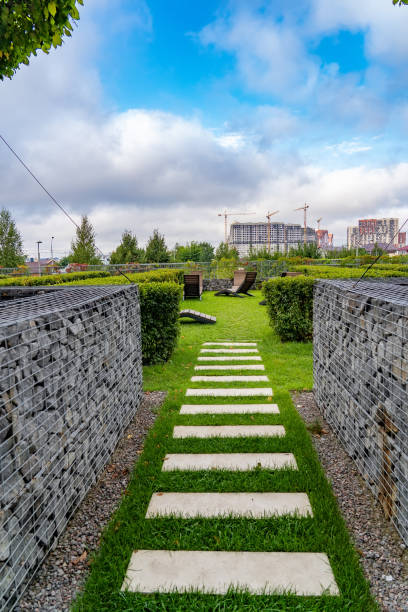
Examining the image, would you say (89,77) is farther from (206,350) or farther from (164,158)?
(164,158)

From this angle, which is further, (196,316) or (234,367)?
(196,316)

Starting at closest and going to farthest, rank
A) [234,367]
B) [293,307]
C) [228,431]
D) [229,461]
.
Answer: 1. [229,461]
2. [228,431]
3. [234,367]
4. [293,307]

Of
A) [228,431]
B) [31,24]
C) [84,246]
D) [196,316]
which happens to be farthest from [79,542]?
[84,246]

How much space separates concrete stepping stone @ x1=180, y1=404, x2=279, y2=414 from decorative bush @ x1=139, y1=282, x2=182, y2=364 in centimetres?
198

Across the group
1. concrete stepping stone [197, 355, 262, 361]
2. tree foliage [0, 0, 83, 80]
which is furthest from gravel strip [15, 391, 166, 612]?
tree foliage [0, 0, 83, 80]

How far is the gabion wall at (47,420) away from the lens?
5.34 ft

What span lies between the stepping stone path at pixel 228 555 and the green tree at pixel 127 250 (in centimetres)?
3983

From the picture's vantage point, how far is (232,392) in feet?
14.9

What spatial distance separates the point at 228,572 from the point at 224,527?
13.1 inches

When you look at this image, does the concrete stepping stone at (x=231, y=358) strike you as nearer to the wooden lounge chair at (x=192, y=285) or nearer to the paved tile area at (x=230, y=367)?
the paved tile area at (x=230, y=367)

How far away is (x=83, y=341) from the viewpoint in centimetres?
262

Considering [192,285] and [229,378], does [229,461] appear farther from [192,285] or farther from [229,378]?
[192,285]

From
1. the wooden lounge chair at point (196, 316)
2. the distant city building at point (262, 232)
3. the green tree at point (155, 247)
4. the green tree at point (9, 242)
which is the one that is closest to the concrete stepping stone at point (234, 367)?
the wooden lounge chair at point (196, 316)

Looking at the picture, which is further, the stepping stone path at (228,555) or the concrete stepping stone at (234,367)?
the concrete stepping stone at (234,367)
